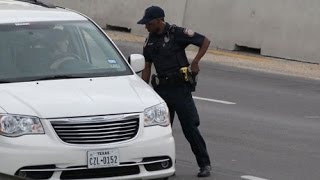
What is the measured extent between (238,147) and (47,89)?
11.5 feet

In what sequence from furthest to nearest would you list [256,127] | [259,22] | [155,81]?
[259,22]
[256,127]
[155,81]

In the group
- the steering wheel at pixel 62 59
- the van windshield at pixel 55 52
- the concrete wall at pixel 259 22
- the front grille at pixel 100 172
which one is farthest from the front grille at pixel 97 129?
the concrete wall at pixel 259 22

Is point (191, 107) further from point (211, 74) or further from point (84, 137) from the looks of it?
point (211, 74)

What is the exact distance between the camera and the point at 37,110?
6.68 metres

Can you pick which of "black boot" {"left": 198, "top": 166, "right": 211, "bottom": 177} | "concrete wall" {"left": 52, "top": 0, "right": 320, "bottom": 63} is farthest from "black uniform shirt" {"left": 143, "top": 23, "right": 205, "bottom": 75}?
"concrete wall" {"left": 52, "top": 0, "right": 320, "bottom": 63}

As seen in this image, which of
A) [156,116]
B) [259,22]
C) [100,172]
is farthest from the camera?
[259,22]

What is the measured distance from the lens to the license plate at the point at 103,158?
6.72m

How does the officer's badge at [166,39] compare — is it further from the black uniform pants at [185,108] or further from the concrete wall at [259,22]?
the concrete wall at [259,22]

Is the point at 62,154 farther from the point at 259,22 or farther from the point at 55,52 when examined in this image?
the point at 259,22

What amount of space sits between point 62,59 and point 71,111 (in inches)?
46.8

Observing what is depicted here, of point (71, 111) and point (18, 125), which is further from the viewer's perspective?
point (71, 111)

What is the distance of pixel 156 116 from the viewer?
713 cm

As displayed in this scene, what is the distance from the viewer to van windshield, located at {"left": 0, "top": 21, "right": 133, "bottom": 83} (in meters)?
7.55

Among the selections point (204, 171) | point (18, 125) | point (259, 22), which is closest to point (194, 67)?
point (204, 171)
